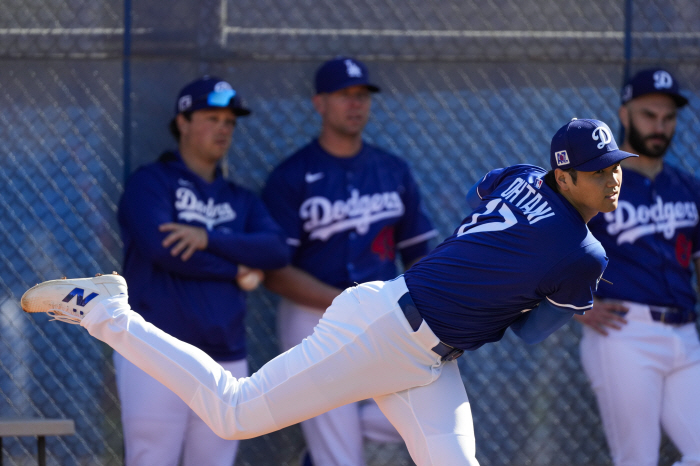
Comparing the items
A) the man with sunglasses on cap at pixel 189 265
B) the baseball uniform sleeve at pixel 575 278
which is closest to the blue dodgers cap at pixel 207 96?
the man with sunglasses on cap at pixel 189 265

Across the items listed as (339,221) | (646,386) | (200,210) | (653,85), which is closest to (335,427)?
(339,221)

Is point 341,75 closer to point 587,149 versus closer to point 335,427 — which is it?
point 335,427

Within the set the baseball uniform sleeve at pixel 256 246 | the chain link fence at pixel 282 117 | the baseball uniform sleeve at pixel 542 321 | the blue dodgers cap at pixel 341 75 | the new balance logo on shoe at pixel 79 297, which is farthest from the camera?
the chain link fence at pixel 282 117

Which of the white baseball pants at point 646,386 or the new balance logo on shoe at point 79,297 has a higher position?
the new balance logo on shoe at point 79,297

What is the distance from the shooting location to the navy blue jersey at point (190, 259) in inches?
143

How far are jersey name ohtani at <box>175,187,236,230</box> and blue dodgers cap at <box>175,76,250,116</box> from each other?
39cm

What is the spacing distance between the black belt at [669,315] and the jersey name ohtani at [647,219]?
33 centimetres

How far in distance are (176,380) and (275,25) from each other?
7.30 ft

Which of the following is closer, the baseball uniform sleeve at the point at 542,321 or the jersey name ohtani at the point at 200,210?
the baseball uniform sleeve at the point at 542,321

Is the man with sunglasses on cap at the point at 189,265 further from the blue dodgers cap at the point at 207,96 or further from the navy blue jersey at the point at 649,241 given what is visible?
the navy blue jersey at the point at 649,241

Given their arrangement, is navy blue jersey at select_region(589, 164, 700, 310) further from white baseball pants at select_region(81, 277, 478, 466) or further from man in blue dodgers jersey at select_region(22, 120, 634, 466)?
white baseball pants at select_region(81, 277, 478, 466)

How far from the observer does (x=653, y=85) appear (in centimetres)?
423

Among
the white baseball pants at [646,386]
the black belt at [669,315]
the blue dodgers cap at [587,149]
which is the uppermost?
the blue dodgers cap at [587,149]

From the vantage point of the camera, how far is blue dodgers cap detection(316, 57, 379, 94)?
4.07m
